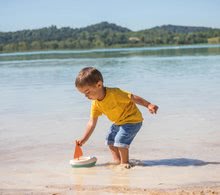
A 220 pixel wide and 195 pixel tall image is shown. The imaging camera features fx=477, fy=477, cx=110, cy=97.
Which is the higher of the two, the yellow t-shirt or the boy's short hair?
the boy's short hair

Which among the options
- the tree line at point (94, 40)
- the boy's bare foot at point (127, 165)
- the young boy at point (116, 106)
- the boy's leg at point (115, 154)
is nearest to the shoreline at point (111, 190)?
the boy's bare foot at point (127, 165)

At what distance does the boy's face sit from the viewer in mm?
4605

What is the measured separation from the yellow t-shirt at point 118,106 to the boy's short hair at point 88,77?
0.76ft

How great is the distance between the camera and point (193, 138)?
5863 millimetres

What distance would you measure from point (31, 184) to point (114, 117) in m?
1.15

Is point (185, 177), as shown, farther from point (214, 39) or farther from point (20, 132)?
point (214, 39)

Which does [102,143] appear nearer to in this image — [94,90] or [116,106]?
[116,106]

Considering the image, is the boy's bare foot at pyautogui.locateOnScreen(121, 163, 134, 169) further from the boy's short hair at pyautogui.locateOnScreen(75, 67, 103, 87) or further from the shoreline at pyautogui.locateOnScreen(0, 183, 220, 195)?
the boy's short hair at pyautogui.locateOnScreen(75, 67, 103, 87)

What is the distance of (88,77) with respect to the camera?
454cm

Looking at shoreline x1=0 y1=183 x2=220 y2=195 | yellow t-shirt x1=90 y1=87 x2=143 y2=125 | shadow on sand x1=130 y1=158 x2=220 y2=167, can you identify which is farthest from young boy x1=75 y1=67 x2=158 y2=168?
shoreline x1=0 y1=183 x2=220 y2=195

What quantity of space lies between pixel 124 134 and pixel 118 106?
0.28 m

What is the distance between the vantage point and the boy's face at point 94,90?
4.61 m

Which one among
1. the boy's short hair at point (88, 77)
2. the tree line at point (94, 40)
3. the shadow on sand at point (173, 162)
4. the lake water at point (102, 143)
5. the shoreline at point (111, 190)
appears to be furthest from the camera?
the tree line at point (94, 40)

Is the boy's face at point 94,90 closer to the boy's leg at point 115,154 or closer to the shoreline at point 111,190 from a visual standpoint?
the boy's leg at point 115,154
